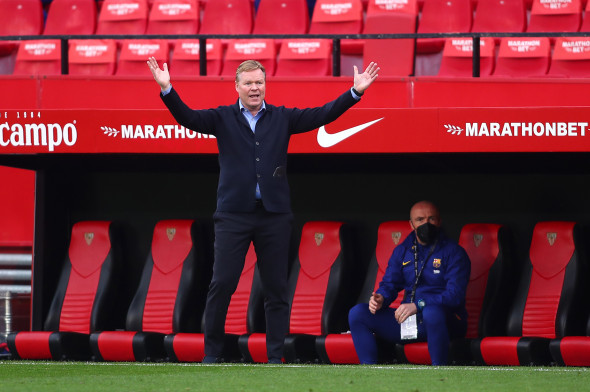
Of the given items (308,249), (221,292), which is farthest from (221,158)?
(308,249)

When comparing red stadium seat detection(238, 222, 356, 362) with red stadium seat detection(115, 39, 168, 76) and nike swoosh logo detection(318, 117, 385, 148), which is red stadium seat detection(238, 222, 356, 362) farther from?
red stadium seat detection(115, 39, 168, 76)

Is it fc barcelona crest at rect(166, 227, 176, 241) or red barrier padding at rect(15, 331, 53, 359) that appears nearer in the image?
red barrier padding at rect(15, 331, 53, 359)

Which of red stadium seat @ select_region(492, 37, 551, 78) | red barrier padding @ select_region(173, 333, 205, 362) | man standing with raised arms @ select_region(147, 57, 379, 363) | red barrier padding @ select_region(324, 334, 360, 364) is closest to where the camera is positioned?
man standing with raised arms @ select_region(147, 57, 379, 363)

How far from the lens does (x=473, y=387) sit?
4980 mm

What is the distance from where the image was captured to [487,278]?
324 inches

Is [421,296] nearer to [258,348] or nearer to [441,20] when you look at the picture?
[258,348]

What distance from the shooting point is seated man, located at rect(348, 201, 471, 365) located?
7391 millimetres

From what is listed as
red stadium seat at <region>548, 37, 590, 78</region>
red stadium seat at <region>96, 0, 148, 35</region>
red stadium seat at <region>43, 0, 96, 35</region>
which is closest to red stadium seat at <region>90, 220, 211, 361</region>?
red stadium seat at <region>548, 37, 590, 78</region>

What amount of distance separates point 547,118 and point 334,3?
499 centimetres

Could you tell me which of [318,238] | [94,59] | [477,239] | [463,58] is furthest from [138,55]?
[477,239]

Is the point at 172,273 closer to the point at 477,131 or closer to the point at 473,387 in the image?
the point at 477,131

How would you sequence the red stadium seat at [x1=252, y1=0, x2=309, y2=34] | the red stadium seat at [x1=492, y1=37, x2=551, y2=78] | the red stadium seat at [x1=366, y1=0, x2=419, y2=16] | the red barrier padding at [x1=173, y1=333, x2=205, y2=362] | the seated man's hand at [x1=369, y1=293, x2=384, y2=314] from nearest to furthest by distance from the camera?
the seated man's hand at [x1=369, y1=293, x2=384, y2=314] < the red barrier padding at [x1=173, y1=333, x2=205, y2=362] < the red stadium seat at [x1=492, y1=37, x2=551, y2=78] < the red stadium seat at [x1=366, y1=0, x2=419, y2=16] < the red stadium seat at [x1=252, y1=0, x2=309, y2=34]

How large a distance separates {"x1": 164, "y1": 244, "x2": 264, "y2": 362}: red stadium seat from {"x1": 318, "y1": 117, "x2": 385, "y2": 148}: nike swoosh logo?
1.45 metres

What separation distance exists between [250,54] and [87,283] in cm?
333
